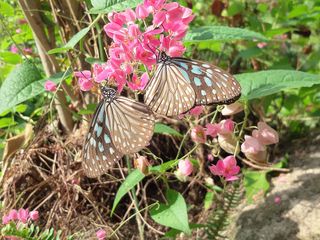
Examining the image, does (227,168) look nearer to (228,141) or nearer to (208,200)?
(228,141)

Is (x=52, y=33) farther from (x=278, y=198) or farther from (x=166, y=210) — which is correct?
(x=278, y=198)

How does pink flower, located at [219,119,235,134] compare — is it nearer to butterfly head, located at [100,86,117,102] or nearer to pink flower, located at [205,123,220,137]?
pink flower, located at [205,123,220,137]

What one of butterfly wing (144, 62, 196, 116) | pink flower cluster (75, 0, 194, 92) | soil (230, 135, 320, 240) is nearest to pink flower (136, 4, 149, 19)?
pink flower cluster (75, 0, 194, 92)

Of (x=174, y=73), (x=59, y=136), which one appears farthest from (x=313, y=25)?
(x=174, y=73)

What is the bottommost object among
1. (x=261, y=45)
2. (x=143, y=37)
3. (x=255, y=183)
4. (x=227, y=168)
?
(x=255, y=183)

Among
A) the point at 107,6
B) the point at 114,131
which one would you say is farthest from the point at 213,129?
the point at 107,6

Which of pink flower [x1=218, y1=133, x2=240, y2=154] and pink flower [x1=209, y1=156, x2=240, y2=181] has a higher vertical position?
pink flower [x1=218, y1=133, x2=240, y2=154]
